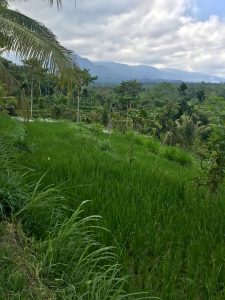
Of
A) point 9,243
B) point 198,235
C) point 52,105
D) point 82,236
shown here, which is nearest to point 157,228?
point 198,235

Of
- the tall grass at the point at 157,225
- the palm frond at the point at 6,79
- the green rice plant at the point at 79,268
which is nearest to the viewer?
the green rice plant at the point at 79,268

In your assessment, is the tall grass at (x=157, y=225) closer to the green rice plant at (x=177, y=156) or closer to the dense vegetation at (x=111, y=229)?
the dense vegetation at (x=111, y=229)

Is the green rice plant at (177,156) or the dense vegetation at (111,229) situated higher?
the dense vegetation at (111,229)

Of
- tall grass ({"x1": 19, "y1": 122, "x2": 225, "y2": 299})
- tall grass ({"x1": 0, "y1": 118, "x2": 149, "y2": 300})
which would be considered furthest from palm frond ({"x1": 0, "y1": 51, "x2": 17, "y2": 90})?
tall grass ({"x1": 0, "y1": 118, "x2": 149, "y2": 300})

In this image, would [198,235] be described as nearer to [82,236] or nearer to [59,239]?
[82,236]

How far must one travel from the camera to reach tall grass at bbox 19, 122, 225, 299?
2.69 metres

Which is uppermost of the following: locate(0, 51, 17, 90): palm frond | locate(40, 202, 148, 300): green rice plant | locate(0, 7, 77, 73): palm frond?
locate(0, 7, 77, 73): palm frond

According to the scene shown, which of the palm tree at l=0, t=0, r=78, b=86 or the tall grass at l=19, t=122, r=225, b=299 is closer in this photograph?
the tall grass at l=19, t=122, r=225, b=299

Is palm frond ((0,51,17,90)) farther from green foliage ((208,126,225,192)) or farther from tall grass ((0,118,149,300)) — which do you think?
green foliage ((208,126,225,192))

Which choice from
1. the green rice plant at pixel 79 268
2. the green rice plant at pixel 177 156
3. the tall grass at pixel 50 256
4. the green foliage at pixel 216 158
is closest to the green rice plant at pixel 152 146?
the green rice plant at pixel 177 156

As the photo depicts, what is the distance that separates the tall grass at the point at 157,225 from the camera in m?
2.69

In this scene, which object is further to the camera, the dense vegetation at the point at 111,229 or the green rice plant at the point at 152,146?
the green rice plant at the point at 152,146

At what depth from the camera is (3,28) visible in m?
6.46

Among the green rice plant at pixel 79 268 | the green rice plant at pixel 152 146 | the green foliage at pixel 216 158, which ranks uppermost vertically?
the green foliage at pixel 216 158
